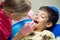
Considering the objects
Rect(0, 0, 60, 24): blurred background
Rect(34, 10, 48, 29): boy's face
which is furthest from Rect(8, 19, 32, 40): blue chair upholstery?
Rect(0, 0, 60, 24): blurred background

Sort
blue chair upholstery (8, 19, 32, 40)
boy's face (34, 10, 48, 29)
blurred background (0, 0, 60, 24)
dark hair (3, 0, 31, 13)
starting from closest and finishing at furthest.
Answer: dark hair (3, 0, 31, 13)
blue chair upholstery (8, 19, 32, 40)
boy's face (34, 10, 48, 29)
blurred background (0, 0, 60, 24)

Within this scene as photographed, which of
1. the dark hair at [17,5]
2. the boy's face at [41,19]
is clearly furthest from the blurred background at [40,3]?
the dark hair at [17,5]

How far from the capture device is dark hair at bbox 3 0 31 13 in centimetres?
111

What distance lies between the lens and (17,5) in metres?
1.12

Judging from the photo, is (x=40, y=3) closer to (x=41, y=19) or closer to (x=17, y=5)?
(x=41, y=19)

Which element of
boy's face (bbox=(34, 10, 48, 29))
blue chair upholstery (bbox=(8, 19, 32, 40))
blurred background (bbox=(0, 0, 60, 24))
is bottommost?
blue chair upholstery (bbox=(8, 19, 32, 40))

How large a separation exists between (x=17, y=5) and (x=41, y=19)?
18.4 inches

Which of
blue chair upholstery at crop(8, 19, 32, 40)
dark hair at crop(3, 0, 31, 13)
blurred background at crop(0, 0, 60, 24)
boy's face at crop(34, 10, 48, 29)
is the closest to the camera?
dark hair at crop(3, 0, 31, 13)

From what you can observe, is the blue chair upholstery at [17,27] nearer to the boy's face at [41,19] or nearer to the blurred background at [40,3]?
the boy's face at [41,19]

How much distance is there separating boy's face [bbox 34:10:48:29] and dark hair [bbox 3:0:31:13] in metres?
0.38

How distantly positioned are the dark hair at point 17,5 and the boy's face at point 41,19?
38 centimetres

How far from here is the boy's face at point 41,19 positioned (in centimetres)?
152

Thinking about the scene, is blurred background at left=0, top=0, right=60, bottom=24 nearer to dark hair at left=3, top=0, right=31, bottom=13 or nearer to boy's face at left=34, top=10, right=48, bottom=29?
boy's face at left=34, top=10, right=48, bottom=29

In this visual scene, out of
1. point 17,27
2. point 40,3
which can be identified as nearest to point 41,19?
point 17,27
